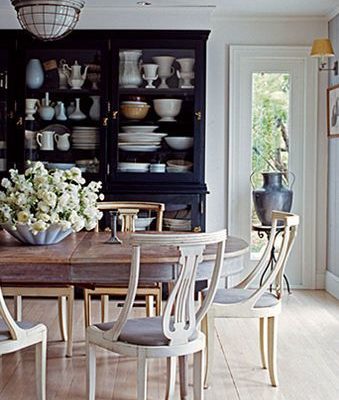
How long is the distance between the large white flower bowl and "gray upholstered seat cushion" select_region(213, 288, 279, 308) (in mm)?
866

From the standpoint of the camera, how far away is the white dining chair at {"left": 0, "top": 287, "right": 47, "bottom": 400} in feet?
9.30

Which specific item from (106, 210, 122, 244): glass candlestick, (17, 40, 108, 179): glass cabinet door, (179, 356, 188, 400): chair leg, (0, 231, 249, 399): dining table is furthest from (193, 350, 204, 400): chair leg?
(17, 40, 108, 179): glass cabinet door

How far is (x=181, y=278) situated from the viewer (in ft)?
9.04

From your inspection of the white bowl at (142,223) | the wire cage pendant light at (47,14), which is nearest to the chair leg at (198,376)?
the wire cage pendant light at (47,14)

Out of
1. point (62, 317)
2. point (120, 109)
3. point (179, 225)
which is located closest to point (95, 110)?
point (120, 109)

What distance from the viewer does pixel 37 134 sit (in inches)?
221

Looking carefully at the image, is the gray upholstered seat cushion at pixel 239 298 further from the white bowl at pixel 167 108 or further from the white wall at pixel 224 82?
the white wall at pixel 224 82

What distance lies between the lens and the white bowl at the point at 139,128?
5.60 meters

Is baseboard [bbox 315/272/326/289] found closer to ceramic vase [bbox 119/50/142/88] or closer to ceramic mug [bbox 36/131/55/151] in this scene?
ceramic vase [bbox 119/50/142/88]

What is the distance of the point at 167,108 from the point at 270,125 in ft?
3.45

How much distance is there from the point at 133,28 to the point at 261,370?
3.08 m

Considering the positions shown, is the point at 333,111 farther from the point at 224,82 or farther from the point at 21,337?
the point at 21,337

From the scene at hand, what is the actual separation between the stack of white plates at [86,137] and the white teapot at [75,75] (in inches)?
13.4

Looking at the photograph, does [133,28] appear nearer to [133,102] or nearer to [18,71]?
[133,102]
